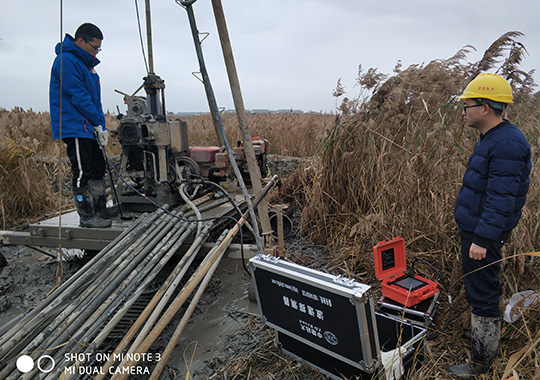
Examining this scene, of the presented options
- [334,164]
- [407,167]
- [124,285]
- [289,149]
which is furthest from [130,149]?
[289,149]

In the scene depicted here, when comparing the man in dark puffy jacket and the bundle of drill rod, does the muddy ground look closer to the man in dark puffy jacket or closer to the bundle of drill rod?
the bundle of drill rod

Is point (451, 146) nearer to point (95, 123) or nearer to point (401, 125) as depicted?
point (401, 125)

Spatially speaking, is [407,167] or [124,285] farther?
[407,167]

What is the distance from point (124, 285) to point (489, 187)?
2.41 metres

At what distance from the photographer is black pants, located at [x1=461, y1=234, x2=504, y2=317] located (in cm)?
218

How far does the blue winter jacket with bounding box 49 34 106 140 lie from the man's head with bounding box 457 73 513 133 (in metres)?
3.24

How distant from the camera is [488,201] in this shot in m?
2.08

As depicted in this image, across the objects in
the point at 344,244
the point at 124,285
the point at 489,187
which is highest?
the point at 489,187

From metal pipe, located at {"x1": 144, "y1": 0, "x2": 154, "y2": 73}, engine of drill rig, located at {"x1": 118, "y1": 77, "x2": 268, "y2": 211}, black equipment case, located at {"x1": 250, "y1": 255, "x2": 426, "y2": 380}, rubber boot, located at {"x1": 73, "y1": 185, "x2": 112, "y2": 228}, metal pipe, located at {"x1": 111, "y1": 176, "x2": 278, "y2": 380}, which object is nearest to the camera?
black equipment case, located at {"x1": 250, "y1": 255, "x2": 426, "y2": 380}

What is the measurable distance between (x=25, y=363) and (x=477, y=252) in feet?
8.56

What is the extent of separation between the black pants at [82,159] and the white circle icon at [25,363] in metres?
1.95

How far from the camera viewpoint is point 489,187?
2080 mm

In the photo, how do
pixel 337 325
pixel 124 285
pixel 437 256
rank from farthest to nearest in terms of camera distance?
pixel 437 256, pixel 124 285, pixel 337 325

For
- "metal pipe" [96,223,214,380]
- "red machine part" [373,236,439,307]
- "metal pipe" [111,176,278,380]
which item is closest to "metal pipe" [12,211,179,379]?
"metal pipe" [96,223,214,380]
